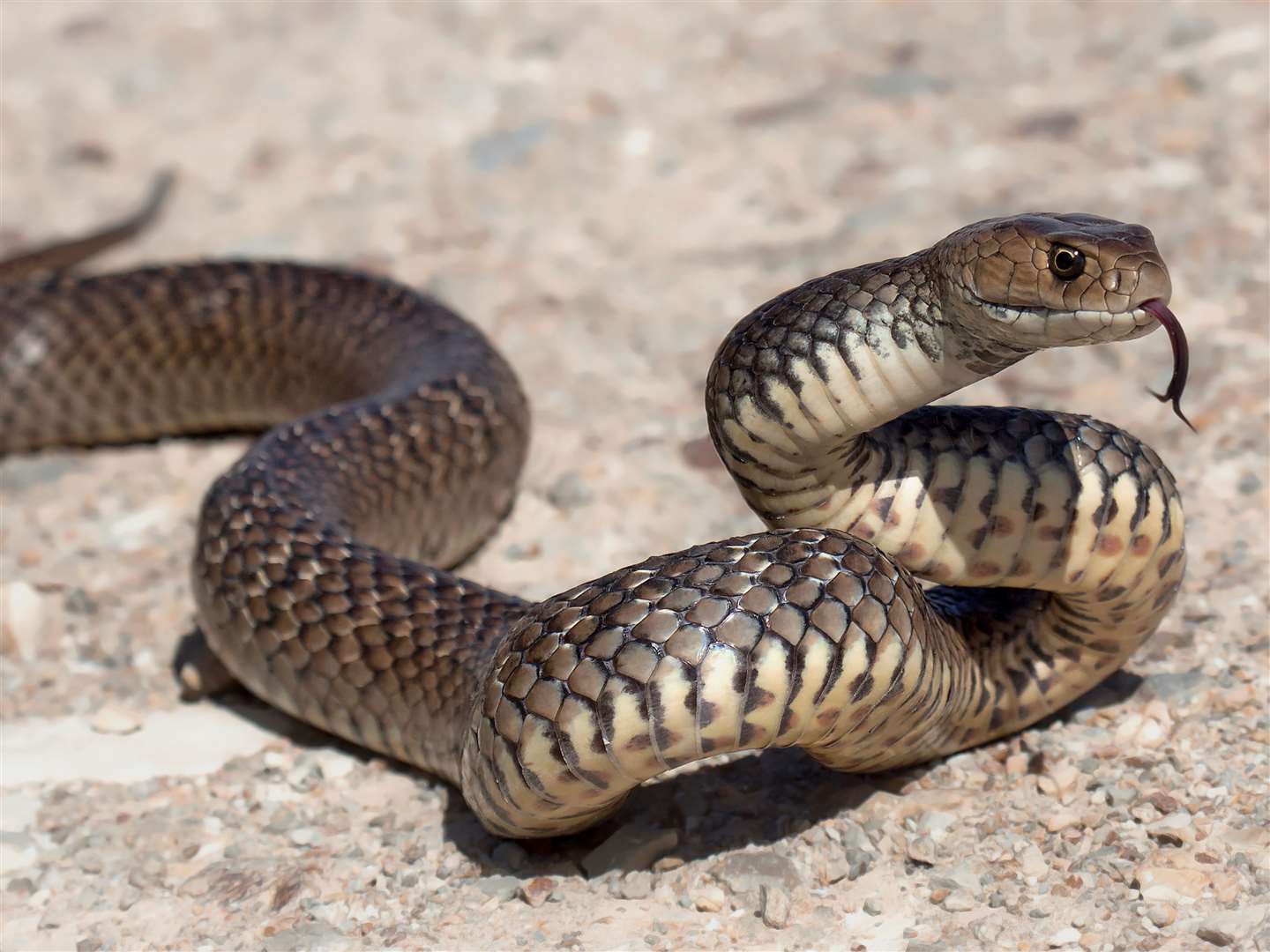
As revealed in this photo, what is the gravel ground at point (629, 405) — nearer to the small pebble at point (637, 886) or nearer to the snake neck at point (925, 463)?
the small pebble at point (637, 886)

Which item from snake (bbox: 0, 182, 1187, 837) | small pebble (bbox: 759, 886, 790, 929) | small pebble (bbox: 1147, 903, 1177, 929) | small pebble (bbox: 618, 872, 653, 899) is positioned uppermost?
snake (bbox: 0, 182, 1187, 837)

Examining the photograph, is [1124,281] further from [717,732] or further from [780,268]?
[780,268]

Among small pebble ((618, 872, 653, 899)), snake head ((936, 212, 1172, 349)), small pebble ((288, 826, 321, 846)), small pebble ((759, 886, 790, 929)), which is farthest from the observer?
small pebble ((288, 826, 321, 846))

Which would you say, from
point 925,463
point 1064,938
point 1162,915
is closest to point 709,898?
point 1064,938

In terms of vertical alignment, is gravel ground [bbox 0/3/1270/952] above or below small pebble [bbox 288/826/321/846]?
above

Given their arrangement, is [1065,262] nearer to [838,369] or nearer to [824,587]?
[838,369]

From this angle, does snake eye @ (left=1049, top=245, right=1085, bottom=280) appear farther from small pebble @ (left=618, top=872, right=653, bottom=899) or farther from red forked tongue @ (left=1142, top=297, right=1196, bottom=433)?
→ small pebble @ (left=618, top=872, right=653, bottom=899)

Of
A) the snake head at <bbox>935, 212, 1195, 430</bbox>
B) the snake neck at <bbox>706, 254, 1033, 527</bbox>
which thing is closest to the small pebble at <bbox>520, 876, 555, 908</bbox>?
the snake neck at <bbox>706, 254, 1033, 527</bbox>

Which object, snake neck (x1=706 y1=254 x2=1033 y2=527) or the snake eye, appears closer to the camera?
the snake eye
